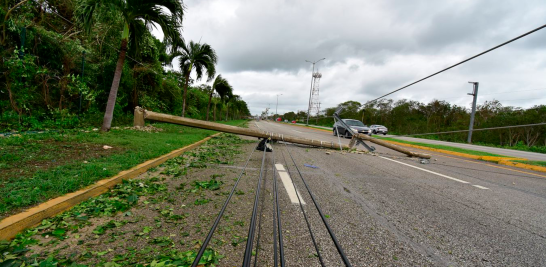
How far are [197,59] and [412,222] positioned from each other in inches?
558

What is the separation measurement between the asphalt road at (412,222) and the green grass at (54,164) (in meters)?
2.29

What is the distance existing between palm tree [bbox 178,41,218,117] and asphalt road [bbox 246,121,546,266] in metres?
11.6

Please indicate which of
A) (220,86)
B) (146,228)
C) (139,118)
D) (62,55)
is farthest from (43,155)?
(220,86)

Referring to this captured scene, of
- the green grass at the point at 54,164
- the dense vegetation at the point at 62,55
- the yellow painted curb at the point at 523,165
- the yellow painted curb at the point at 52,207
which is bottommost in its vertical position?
the yellow painted curb at the point at 52,207

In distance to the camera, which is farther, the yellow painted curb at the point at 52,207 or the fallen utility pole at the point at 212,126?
the fallen utility pole at the point at 212,126

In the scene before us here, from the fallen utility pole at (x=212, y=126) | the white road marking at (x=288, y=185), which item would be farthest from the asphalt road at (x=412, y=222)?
the fallen utility pole at (x=212, y=126)

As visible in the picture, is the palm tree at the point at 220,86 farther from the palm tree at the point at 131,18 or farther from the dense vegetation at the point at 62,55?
Result: the palm tree at the point at 131,18

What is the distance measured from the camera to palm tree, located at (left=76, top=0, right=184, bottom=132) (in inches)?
259

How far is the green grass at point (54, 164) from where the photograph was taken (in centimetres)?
250

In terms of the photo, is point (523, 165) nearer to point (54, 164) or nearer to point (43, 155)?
point (54, 164)

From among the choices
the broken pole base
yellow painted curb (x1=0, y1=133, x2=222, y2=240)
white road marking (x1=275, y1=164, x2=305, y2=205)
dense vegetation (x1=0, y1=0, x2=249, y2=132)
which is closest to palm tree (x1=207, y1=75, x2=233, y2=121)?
dense vegetation (x1=0, y1=0, x2=249, y2=132)

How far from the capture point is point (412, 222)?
2.82 m

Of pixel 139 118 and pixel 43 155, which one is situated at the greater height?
pixel 139 118

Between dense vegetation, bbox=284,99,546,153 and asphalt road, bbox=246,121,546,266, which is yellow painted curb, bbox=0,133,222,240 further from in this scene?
dense vegetation, bbox=284,99,546,153
